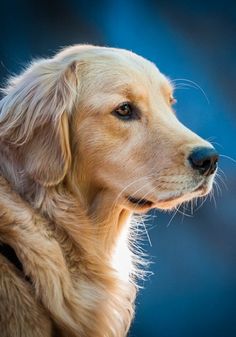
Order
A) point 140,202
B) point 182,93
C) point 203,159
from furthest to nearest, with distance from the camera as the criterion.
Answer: point 182,93
point 140,202
point 203,159

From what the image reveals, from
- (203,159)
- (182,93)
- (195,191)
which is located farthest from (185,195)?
(182,93)

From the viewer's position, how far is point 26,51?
12.0ft

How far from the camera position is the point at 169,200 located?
85.4 inches

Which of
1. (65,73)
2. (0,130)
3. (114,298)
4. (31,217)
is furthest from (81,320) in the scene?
(65,73)

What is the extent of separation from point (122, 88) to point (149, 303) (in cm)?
166

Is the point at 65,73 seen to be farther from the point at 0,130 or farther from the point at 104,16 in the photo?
the point at 104,16

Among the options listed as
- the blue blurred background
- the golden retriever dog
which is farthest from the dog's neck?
the blue blurred background

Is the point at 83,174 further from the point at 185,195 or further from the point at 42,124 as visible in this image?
the point at 185,195

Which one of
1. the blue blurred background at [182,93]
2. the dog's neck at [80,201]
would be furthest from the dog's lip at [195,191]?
the blue blurred background at [182,93]

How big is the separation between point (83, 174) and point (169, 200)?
31cm

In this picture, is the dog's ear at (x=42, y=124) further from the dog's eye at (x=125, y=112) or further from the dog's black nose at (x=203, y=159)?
the dog's black nose at (x=203, y=159)

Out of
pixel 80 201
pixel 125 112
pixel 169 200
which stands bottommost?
pixel 80 201

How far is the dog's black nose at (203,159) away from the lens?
6.91 feet

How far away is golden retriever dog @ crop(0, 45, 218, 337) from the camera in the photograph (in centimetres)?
208
